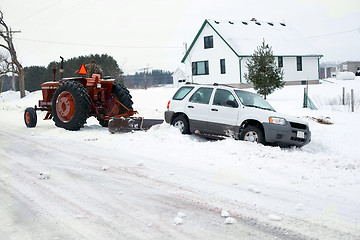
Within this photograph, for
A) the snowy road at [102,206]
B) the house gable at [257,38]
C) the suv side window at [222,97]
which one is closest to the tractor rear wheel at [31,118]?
the snowy road at [102,206]

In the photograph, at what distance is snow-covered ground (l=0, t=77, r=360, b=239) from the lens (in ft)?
14.0

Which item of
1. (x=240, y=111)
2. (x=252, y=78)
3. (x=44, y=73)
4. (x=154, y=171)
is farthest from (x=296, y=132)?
(x=44, y=73)

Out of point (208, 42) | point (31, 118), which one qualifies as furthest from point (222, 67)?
point (31, 118)

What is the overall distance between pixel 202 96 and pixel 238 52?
27248mm

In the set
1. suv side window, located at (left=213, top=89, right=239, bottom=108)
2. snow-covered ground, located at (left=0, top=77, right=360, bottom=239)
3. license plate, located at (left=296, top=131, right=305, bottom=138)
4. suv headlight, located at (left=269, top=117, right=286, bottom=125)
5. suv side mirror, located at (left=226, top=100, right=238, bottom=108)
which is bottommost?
snow-covered ground, located at (left=0, top=77, right=360, bottom=239)

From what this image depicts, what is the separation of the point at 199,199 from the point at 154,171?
5.85 ft

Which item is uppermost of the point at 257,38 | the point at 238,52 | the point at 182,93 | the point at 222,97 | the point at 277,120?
the point at 257,38

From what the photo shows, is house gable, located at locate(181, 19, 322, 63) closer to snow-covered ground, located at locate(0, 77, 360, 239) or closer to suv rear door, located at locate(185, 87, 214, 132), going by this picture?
suv rear door, located at locate(185, 87, 214, 132)

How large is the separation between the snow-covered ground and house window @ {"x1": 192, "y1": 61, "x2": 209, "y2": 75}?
1224 inches

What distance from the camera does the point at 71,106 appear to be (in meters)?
12.1

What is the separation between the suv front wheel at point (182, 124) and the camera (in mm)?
10977

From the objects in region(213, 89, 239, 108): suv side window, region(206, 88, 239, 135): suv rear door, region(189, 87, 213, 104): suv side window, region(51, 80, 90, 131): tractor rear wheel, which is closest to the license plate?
region(206, 88, 239, 135): suv rear door

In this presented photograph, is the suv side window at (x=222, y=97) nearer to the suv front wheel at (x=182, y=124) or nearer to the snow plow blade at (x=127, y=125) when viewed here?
the suv front wheel at (x=182, y=124)

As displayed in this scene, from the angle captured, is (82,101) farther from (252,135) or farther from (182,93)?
(252,135)
